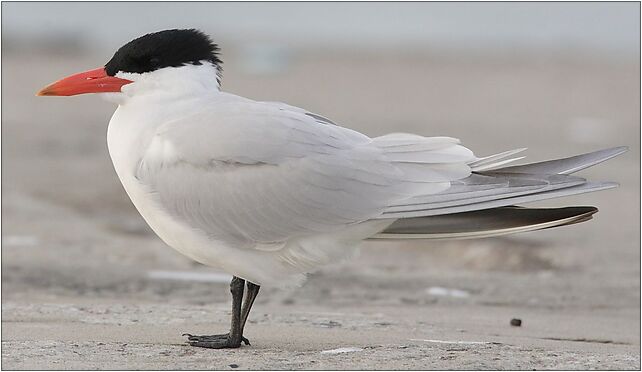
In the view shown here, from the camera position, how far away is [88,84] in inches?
187

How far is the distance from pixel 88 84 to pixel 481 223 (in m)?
1.56

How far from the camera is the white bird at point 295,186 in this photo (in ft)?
14.4

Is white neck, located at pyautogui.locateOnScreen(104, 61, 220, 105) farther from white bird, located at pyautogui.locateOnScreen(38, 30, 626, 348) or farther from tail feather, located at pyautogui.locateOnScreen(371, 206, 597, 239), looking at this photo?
tail feather, located at pyautogui.locateOnScreen(371, 206, 597, 239)

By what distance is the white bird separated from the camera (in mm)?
4383

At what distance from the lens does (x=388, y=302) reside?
6.07 meters

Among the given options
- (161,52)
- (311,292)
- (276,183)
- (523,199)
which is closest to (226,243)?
(276,183)

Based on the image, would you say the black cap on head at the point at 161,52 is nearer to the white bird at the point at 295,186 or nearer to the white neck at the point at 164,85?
the white neck at the point at 164,85

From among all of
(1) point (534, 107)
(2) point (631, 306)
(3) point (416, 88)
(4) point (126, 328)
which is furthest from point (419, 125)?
(4) point (126, 328)

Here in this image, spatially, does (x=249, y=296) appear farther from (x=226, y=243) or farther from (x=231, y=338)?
(x=226, y=243)

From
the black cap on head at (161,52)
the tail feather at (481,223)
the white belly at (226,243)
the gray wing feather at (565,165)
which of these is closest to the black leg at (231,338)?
the white belly at (226,243)

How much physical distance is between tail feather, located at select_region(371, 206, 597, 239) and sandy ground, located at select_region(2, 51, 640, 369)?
1.35 feet

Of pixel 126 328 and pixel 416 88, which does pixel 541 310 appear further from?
pixel 416 88

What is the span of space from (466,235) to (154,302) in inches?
73.0

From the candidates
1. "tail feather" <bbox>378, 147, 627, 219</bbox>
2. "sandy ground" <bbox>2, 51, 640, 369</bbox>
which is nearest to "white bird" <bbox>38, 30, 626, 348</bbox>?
"tail feather" <bbox>378, 147, 627, 219</bbox>
